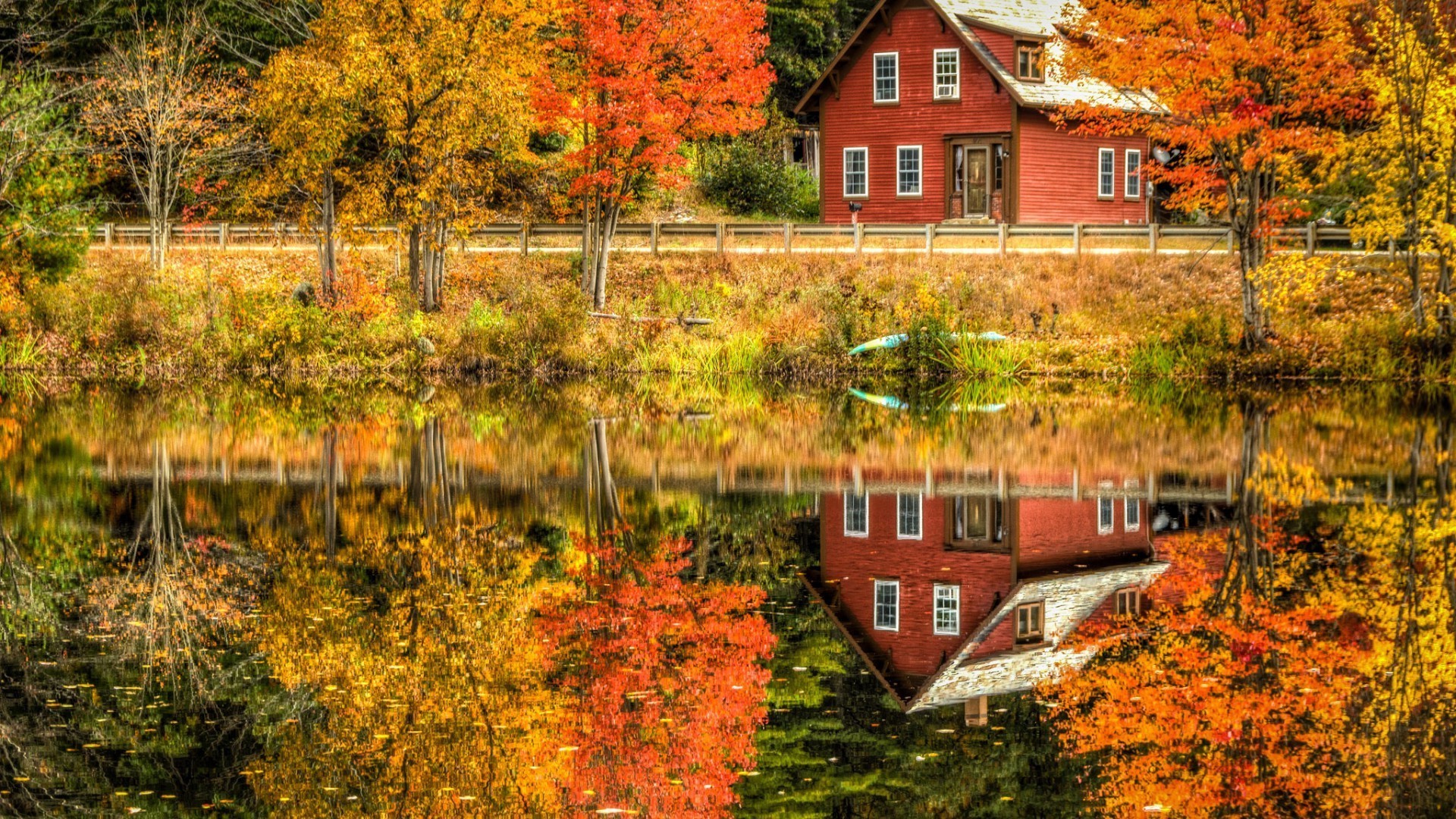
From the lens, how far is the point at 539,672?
36.9 feet

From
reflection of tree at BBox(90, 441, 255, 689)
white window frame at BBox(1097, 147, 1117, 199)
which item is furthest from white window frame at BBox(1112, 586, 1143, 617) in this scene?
white window frame at BBox(1097, 147, 1117, 199)

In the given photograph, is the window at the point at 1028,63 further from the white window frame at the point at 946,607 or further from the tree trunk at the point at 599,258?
the white window frame at the point at 946,607

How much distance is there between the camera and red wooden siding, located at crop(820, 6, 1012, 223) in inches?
1876

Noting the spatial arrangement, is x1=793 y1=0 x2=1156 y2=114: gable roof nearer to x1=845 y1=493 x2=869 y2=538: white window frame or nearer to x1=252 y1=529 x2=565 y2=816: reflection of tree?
x1=845 y1=493 x2=869 y2=538: white window frame

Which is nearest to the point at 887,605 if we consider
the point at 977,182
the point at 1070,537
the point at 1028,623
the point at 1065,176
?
the point at 1028,623

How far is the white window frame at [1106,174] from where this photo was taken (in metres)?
49.7

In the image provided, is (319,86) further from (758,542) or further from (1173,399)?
(758,542)

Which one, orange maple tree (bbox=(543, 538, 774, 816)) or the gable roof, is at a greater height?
the gable roof

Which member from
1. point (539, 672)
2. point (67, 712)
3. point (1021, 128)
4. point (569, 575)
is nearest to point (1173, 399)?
Result: point (1021, 128)

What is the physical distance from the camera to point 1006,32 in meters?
46.5

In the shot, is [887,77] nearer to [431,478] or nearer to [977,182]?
[977,182]

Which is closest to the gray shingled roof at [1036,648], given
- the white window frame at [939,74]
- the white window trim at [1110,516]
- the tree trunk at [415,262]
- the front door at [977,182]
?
the white window trim at [1110,516]

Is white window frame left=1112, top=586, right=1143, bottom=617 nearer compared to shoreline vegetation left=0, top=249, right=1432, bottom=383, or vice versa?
white window frame left=1112, top=586, right=1143, bottom=617

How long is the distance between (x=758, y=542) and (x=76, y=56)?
42.0 metres
